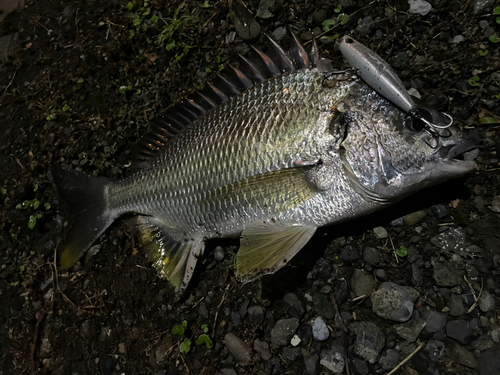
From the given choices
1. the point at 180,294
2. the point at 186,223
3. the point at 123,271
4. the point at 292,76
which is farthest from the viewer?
the point at 123,271

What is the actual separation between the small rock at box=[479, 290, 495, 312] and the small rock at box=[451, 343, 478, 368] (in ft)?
0.88

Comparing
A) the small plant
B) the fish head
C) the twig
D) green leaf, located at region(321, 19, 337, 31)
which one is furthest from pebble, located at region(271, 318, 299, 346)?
the small plant

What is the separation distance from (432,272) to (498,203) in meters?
0.59

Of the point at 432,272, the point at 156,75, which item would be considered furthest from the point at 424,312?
the point at 156,75

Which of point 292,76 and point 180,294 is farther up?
point 292,76

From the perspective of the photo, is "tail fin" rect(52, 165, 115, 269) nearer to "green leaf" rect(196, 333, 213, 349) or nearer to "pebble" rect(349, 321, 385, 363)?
"green leaf" rect(196, 333, 213, 349)

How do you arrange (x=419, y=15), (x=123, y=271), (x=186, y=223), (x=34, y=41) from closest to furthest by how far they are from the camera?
(x=419, y=15) < (x=186, y=223) < (x=123, y=271) < (x=34, y=41)

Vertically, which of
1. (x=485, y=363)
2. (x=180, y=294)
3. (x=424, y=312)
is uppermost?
(x=180, y=294)

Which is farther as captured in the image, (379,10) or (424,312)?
(379,10)

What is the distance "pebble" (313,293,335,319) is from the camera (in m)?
2.25

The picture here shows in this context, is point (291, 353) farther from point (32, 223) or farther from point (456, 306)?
point (32, 223)

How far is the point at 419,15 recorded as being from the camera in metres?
2.25

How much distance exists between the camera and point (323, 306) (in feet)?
7.47

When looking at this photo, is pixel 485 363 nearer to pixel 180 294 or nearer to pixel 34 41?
pixel 180 294
